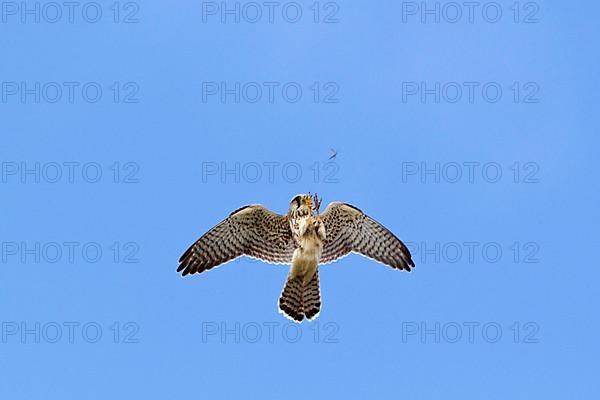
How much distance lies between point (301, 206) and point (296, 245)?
762 millimetres

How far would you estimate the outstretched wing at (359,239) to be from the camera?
61.7 ft

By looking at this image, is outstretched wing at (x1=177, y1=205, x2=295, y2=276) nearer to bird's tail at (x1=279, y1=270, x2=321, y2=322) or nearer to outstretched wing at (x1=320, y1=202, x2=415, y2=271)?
bird's tail at (x1=279, y1=270, x2=321, y2=322)

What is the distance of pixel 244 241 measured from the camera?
18938 millimetres

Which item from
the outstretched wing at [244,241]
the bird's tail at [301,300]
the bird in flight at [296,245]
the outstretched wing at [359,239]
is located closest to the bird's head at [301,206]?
the bird in flight at [296,245]

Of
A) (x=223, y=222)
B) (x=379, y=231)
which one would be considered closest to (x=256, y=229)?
(x=223, y=222)

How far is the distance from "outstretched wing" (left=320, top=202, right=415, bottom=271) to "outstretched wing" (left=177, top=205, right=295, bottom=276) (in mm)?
717

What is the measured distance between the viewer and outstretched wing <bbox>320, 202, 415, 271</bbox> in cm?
Result: 1881

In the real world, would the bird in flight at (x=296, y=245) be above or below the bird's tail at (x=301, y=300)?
above

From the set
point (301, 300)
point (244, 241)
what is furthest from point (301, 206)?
point (301, 300)

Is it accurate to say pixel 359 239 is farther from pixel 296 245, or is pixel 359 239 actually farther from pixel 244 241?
pixel 244 241

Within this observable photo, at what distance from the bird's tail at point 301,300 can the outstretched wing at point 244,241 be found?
0.57m

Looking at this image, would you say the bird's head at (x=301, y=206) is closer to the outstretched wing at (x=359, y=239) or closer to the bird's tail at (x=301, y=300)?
the outstretched wing at (x=359, y=239)

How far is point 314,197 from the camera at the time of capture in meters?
18.0

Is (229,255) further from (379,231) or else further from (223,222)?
(379,231)
